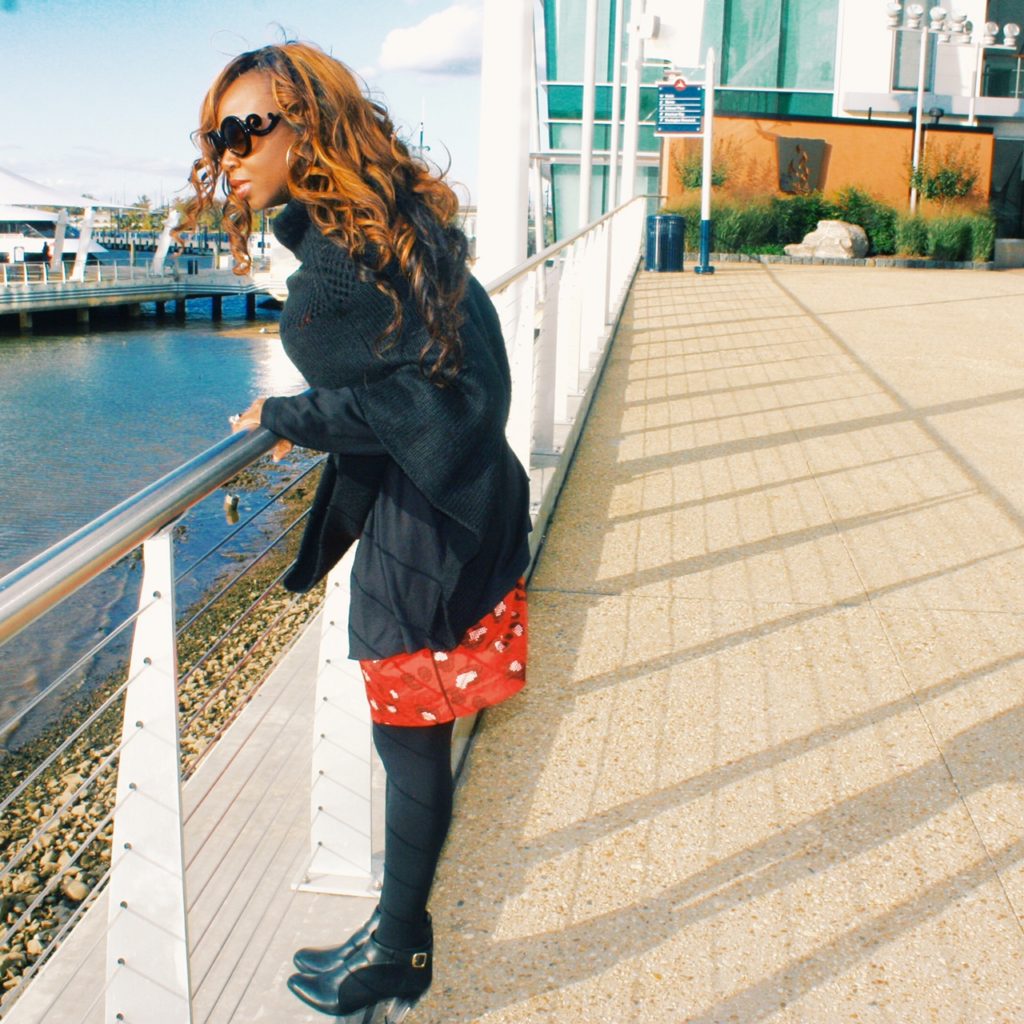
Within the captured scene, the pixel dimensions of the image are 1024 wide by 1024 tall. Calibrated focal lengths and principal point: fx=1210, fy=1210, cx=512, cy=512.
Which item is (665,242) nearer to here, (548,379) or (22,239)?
(548,379)

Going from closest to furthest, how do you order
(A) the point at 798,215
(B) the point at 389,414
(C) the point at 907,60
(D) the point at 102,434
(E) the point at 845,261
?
(B) the point at 389,414 < (E) the point at 845,261 < (A) the point at 798,215 < (D) the point at 102,434 < (C) the point at 907,60

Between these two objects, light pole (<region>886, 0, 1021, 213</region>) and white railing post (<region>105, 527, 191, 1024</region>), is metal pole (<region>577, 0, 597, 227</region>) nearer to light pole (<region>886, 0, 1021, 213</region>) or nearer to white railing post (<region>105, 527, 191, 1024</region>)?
light pole (<region>886, 0, 1021, 213</region>)

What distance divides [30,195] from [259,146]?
54174mm

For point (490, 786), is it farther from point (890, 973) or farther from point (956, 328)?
point (956, 328)

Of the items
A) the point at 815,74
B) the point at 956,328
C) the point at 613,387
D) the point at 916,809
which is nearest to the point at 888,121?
the point at 815,74

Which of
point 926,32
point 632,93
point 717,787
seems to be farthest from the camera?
point 926,32

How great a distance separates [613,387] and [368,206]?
22.3ft

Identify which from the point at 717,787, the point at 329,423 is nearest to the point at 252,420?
the point at 329,423

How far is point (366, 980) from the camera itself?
2100 millimetres

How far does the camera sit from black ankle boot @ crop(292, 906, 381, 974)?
2.14m

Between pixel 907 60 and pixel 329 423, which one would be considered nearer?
pixel 329 423

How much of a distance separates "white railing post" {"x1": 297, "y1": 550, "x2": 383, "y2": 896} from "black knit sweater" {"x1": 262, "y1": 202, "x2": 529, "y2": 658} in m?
0.44

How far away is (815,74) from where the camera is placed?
30531 millimetres

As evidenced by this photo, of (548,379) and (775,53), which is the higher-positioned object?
(775,53)
